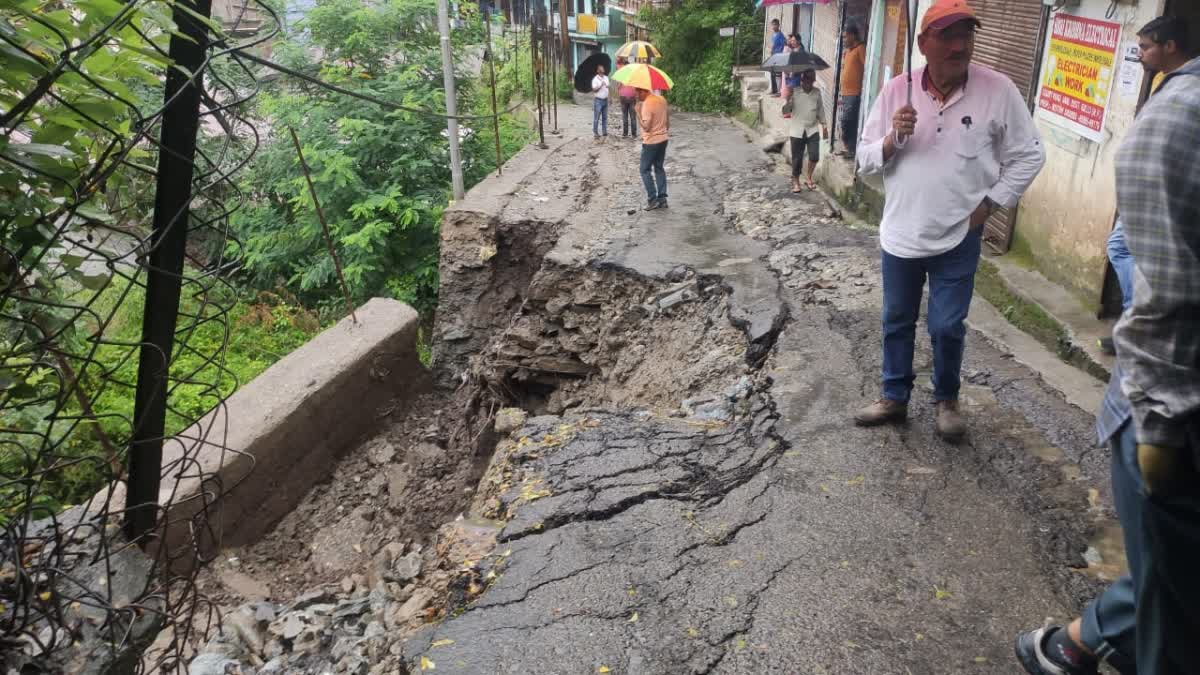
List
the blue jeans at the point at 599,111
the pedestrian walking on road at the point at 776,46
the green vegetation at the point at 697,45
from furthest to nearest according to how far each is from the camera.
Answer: the green vegetation at the point at 697,45, the pedestrian walking on road at the point at 776,46, the blue jeans at the point at 599,111

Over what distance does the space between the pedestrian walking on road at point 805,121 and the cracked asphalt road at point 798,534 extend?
17.0 feet

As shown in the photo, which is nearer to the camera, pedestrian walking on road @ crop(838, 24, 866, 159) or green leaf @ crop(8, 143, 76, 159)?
green leaf @ crop(8, 143, 76, 159)

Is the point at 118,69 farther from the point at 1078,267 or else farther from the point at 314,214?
the point at 314,214

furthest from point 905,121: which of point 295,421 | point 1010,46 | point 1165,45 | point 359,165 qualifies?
point 359,165

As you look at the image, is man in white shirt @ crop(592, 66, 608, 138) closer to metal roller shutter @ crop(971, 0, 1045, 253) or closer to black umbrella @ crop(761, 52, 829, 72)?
black umbrella @ crop(761, 52, 829, 72)

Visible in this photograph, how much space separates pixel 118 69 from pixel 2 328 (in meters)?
0.99

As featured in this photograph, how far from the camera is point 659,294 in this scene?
6.80 meters

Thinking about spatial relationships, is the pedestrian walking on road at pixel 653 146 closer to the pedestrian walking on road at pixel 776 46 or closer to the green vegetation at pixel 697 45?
the pedestrian walking on road at pixel 776 46

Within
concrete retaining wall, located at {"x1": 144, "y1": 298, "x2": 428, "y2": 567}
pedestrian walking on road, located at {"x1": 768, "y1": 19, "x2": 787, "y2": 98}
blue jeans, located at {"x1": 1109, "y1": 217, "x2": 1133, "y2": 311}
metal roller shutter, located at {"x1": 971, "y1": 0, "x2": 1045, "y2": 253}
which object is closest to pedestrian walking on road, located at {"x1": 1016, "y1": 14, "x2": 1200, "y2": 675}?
blue jeans, located at {"x1": 1109, "y1": 217, "x2": 1133, "y2": 311}

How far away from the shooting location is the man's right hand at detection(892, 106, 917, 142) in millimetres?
3424

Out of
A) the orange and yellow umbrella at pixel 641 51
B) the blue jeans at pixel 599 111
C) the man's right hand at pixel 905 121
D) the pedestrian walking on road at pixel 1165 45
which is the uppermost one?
the pedestrian walking on road at pixel 1165 45

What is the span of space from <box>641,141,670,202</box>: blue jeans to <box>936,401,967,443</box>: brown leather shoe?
5917 mm

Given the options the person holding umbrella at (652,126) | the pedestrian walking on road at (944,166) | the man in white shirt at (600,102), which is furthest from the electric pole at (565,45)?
the pedestrian walking on road at (944,166)

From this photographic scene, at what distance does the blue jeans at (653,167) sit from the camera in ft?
30.4
